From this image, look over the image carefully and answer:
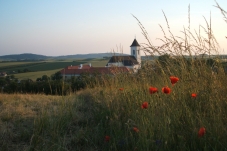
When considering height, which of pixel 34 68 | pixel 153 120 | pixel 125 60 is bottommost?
pixel 34 68

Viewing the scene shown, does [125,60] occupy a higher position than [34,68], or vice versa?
[125,60]

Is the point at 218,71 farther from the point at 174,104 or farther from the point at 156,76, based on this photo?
the point at 156,76

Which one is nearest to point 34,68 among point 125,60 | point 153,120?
point 125,60

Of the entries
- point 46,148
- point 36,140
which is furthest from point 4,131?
point 46,148

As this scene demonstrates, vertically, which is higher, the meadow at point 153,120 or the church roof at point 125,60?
the church roof at point 125,60

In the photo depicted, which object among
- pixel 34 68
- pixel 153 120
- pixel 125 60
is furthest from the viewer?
pixel 34 68

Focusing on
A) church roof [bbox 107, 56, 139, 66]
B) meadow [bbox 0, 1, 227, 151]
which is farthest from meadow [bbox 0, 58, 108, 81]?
meadow [bbox 0, 1, 227, 151]

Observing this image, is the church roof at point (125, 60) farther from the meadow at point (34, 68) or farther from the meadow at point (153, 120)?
the meadow at point (34, 68)

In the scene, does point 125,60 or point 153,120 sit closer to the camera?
point 153,120

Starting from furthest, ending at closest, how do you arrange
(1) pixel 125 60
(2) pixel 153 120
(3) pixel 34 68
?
(3) pixel 34 68
(1) pixel 125 60
(2) pixel 153 120

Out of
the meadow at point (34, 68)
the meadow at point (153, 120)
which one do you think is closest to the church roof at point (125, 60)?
the meadow at point (153, 120)

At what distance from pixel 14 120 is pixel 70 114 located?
75 centimetres

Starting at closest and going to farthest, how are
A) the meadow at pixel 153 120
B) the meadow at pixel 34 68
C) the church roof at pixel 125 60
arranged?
the meadow at pixel 153 120 → the church roof at pixel 125 60 → the meadow at pixel 34 68

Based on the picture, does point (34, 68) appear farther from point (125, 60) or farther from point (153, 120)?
point (153, 120)
